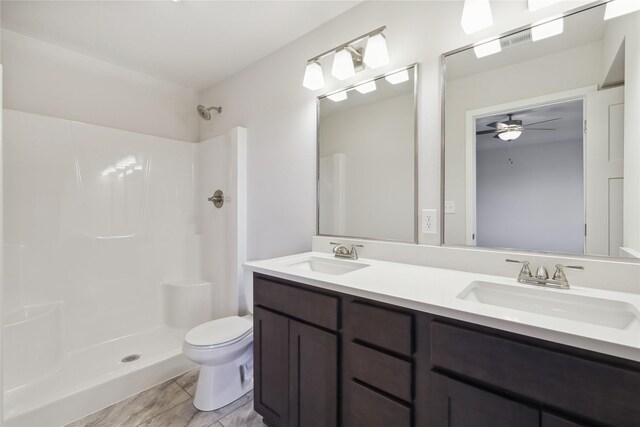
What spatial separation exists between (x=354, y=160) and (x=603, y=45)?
112 centimetres

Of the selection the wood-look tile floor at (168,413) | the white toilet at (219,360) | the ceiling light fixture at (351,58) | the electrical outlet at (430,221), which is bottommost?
the wood-look tile floor at (168,413)

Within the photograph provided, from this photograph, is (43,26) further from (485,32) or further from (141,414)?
(485,32)

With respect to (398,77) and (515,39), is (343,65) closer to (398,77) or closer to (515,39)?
(398,77)

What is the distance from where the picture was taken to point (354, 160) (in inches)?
68.0

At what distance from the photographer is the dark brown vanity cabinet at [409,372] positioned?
0.65 meters

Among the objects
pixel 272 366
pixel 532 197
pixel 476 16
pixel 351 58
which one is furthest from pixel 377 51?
Answer: pixel 272 366

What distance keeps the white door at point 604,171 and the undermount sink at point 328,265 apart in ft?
2.98

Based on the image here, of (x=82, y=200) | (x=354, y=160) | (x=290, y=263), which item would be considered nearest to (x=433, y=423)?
(x=290, y=263)

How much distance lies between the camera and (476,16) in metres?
1.21

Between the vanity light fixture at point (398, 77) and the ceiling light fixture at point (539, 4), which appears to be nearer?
the ceiling light fixture at point (539, 4)

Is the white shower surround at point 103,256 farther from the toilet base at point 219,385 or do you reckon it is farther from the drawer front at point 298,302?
the drawer front at point 298,302

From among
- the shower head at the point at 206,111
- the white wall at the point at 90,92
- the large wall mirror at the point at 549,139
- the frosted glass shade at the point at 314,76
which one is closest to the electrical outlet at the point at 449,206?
the large wall mirror at the point at 549,139

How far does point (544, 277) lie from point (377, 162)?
938mm

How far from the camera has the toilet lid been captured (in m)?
1.64
